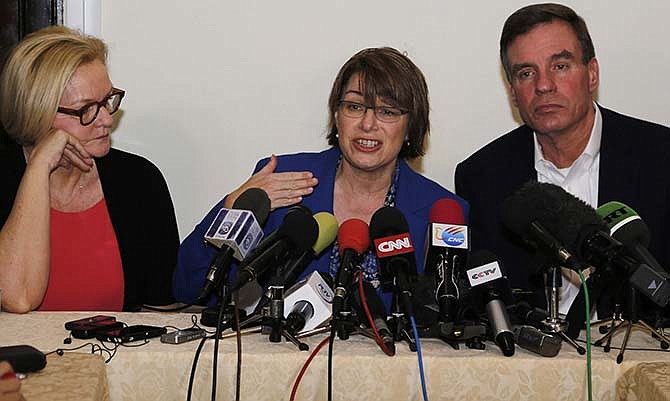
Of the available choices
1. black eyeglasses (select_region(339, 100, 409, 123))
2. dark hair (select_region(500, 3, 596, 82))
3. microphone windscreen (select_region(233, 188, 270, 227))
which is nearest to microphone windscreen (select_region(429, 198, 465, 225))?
microphone windscreen (select_region(233, 188, 270, 227))

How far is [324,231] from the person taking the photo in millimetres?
2465

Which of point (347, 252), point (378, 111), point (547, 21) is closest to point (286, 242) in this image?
point (347, 252)

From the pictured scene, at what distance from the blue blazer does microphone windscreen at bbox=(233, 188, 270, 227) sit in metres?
0.56

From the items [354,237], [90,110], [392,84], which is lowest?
[354,237]

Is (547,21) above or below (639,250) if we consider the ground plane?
above

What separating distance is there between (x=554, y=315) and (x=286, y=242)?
28.7 inches

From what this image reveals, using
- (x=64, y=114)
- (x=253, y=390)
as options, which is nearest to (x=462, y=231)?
(x=253, y=390)

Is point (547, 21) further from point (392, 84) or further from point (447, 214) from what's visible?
point (447, 214)

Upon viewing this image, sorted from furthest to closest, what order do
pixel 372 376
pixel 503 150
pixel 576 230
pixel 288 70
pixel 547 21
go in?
pixel 288 70
pixel 503 150
pixel 547 21
pixel 372 376
pixel 576 230

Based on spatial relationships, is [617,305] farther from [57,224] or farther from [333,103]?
[57,224]

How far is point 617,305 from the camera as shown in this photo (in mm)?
2395

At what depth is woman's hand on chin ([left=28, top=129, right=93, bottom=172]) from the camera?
3111 mm

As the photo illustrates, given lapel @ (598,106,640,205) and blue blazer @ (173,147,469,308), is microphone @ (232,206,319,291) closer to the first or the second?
blue blazer @ (173,147,469,308)

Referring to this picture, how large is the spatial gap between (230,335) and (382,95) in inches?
47.4
